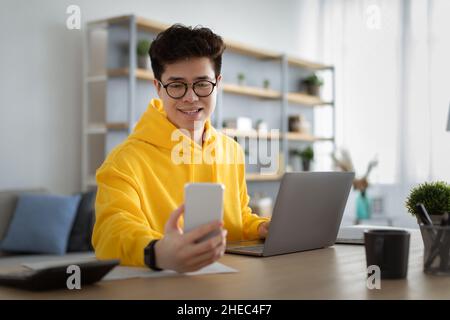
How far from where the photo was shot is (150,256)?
1.23 m

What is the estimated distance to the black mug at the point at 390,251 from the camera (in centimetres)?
121

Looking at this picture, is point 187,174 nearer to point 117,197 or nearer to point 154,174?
point 154,174

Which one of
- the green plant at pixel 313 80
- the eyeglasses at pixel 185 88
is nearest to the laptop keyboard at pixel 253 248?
the eyeglasses at pixel 185 88

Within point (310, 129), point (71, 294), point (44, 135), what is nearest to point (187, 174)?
point (71, 294)

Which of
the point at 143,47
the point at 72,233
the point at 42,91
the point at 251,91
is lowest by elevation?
the point at 72,233

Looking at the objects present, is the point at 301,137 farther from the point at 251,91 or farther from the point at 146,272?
Answer: the point at 146,272

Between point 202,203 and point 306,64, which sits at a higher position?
point 306,64

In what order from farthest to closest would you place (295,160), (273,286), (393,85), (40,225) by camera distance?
(295,160) < (393,85) < (40,225) < (273,286)

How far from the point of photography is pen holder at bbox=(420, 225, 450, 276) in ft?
4.06

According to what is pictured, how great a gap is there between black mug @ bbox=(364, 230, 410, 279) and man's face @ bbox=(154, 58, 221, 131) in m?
0.76

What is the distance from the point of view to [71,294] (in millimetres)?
1036

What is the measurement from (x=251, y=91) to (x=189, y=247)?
4.17 m

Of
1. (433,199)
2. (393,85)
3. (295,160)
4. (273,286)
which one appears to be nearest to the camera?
(273,286)

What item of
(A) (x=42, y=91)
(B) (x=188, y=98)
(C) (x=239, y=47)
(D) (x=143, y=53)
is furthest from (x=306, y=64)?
(B) (x=188, y=98)
